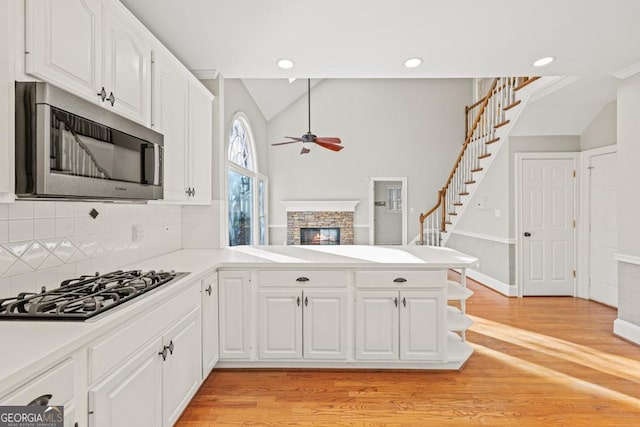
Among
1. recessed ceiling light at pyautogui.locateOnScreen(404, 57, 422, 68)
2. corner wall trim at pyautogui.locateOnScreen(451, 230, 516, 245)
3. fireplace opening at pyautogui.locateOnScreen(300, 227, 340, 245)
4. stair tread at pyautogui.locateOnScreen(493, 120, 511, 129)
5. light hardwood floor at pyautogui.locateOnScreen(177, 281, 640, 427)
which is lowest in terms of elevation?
light hardwood floor at pyautogui.locateOnScreen(177, 281, 640, 427)

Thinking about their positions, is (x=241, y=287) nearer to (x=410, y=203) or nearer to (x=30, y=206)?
→ (x=30, y=206)

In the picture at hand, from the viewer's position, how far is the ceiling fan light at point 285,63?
3.12 meters

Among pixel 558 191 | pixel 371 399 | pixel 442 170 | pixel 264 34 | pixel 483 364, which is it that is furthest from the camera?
pixel 442 170

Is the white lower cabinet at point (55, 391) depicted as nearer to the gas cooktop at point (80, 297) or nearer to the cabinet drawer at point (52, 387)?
the cabinet drawer at point (52, 387)

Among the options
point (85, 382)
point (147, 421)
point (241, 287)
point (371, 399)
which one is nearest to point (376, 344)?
point (371, 399)

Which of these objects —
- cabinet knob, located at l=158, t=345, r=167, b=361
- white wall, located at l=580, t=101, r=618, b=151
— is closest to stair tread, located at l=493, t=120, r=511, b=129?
white wall, located at l=580, t=101, r=618, b=151

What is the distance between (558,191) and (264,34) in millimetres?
4482

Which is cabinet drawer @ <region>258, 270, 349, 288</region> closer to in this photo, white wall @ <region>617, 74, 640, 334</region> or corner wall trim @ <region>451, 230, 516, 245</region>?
white wall @ <region>617, 74, 640, 334</region>

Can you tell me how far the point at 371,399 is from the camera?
244 cm

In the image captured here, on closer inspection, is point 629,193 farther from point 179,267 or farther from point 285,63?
point 179,267

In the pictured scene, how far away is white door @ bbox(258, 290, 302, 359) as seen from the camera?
8.94 feet

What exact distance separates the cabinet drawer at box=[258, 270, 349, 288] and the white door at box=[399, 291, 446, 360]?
475 millimetres

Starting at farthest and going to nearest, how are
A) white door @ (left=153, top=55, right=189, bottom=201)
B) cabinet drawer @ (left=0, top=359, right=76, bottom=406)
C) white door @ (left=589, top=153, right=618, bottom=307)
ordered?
white door @ (left=589, top=153, right=618, bottom=307) < white door @ (left=153, top=55, right=189, bottom=201) < cabinet drawer @ (left=0, top=359, right=76, bottom=406)

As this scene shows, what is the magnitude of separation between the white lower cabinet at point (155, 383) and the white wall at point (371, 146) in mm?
6358
